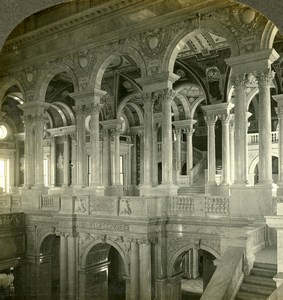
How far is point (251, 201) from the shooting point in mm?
12070

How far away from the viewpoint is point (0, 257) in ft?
54.3

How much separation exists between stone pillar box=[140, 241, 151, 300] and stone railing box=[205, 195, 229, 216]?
236 cm

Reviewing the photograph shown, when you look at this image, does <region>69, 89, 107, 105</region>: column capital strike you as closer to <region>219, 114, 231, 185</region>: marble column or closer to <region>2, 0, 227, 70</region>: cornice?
<region>2, 0, 227, 70</region>: cornice

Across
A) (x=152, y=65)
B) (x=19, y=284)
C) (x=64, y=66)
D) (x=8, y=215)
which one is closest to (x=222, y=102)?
(x=152, y=65)

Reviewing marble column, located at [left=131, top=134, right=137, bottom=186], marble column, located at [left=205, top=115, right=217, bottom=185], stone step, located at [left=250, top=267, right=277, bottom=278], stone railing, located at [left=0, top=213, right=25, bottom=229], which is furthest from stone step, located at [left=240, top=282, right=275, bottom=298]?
marble column, located at [left=131, top=134, right=137, bottom=186]

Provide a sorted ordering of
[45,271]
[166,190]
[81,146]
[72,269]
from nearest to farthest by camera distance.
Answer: [166,190], [72,269], [81,146], [45,271]

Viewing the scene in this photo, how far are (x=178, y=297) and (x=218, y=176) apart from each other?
10.6 m

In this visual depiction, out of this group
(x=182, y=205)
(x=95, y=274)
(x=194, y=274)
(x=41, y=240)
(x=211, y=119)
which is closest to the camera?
(x=182, y=205)

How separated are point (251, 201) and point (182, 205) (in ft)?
7.86

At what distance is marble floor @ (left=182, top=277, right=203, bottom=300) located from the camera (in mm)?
20281

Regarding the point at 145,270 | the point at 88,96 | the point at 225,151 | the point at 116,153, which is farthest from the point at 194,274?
the point at 88,96

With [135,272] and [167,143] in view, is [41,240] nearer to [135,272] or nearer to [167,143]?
[135,272]

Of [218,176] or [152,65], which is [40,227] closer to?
[152,65]

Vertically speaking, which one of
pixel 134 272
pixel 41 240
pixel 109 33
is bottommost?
pixel 134 272
